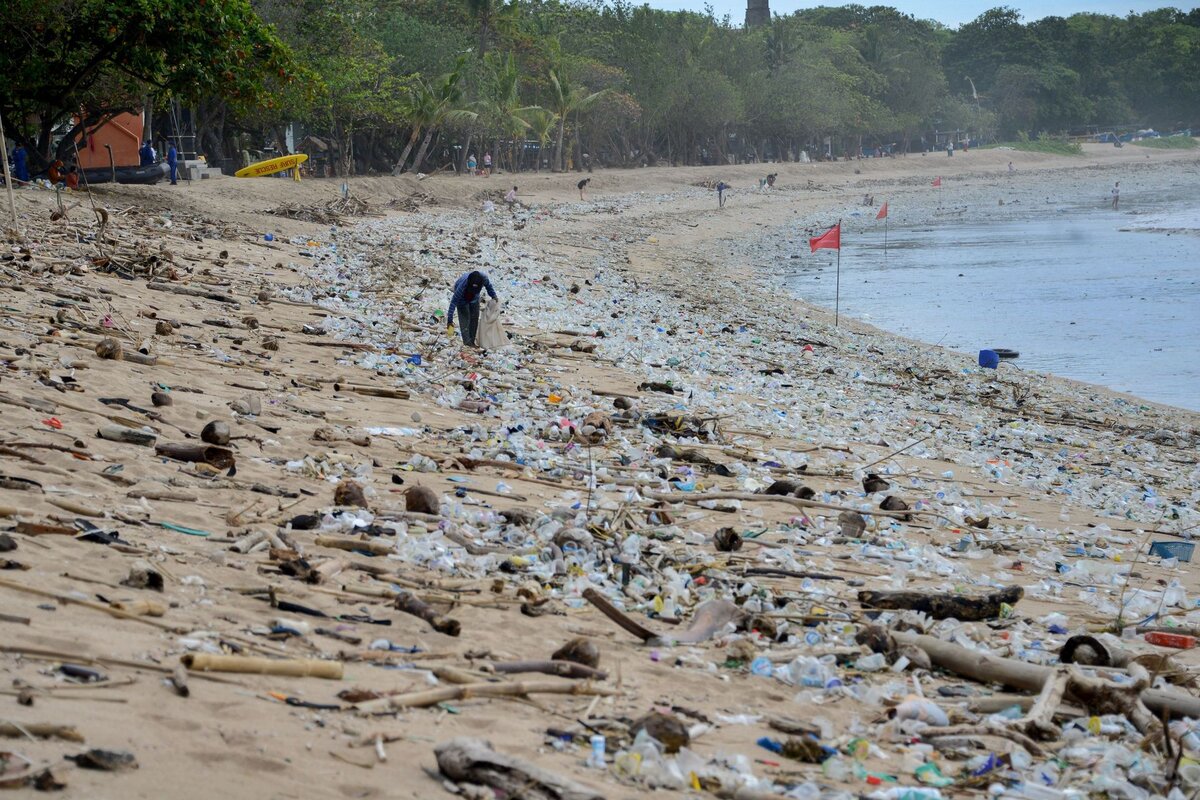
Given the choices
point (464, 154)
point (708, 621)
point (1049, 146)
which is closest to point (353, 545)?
point (708, 621)

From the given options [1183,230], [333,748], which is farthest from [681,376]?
[1183,230]

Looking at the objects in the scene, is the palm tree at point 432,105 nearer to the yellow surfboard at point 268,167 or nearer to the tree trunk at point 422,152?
the tree trunk at point 422,152

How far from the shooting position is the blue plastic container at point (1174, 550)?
24.5 ft

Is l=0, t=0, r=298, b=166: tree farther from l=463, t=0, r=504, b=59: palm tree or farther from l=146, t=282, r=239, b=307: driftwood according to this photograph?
l=463, t=0, r=504, b=59: palm tree

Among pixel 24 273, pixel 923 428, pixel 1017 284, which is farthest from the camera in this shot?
pixel 1017 284

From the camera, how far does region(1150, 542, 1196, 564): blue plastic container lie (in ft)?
24.5

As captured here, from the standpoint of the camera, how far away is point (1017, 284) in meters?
30.1

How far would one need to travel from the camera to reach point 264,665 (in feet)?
11.9

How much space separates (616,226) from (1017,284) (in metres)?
15.0

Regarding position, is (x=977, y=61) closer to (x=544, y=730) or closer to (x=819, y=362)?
(x=819, y=362)

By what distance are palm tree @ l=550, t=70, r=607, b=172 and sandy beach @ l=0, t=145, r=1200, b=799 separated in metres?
39.1

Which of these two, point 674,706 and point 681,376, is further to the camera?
point 681,376

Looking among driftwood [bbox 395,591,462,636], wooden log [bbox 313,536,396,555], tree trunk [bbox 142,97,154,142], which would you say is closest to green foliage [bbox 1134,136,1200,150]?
tree trunk [bbox 142,97,154,142]

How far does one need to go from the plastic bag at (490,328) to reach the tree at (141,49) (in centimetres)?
770
